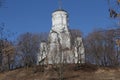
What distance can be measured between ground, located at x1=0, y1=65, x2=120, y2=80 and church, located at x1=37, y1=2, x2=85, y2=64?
2478 millimetres

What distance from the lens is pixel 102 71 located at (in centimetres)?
4888

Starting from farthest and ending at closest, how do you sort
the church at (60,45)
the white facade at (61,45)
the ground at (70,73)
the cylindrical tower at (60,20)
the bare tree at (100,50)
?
the cylindrical tower at (60,20), the bare tree at (100,50), the church at (60,45), the white facade at (61,45), the ground at (70,73)

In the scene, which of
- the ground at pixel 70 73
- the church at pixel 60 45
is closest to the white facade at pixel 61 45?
the church at pixel 60 45

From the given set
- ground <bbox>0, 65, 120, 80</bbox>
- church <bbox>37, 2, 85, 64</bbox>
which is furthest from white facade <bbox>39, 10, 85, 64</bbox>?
ground <bbox>0, 65, 120, 80</bbox>

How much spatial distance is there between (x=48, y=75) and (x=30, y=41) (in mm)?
17897

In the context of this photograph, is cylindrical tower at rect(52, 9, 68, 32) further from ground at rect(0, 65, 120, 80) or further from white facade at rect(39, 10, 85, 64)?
ground at rect(0, 65, 120, 80)

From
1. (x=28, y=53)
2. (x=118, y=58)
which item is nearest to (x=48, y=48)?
(x=28, y=53)

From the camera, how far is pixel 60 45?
5550cm

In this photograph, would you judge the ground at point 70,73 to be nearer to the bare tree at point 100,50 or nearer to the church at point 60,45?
the church at point 60,45

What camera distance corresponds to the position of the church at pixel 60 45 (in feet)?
180

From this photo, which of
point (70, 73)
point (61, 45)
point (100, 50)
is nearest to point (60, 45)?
point (61, 45)

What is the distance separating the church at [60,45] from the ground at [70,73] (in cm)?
248

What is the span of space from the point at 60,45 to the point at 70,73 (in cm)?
773

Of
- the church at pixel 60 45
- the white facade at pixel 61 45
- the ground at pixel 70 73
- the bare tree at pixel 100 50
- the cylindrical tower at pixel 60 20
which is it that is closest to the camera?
the ground at pixel 70 73
